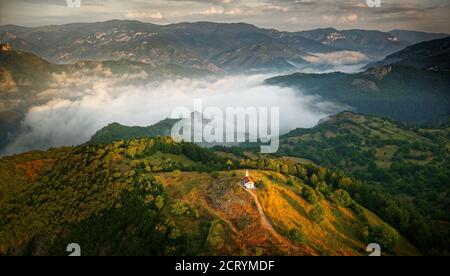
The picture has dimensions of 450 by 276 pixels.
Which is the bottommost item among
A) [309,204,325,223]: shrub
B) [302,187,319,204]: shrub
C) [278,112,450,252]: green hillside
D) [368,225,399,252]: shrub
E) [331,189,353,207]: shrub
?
[278,112,450,252]: green hillside

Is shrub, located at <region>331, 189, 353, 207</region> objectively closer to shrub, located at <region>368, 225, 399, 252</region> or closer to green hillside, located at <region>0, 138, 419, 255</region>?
green hillside, located at <region>0, 138, 419, 255</region>

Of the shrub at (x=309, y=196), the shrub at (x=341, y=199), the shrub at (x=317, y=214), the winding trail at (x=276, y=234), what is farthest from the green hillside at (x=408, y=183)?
the winding trail at (x=276, y=234)

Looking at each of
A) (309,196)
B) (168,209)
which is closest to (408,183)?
(309,196)

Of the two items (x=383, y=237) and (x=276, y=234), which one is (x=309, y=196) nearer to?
(x=383, y=237)

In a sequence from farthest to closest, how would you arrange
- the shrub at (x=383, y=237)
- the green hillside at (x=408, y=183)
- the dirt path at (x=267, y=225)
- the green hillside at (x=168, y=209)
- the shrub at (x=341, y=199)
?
the green hillside at (x=408, y=183) → the shrub at (x=341, y=199) → the shrub at (x=383, y=237) → the green hillside at (x=168, y=209) → the dirt path at (x=267, y=225)

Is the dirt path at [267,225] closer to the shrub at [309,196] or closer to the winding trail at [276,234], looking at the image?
the winding trail at [276,234]

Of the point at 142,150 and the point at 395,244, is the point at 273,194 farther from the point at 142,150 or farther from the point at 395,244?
the point at 142,150

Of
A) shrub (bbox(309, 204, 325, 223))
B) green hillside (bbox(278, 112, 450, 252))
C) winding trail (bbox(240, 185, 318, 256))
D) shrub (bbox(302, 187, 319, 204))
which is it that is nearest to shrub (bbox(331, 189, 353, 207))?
shrub (bbox(302, 187, 319, 204))

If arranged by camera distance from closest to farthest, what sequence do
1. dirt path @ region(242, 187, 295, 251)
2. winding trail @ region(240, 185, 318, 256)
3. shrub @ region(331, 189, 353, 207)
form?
winding trail @ region(240, 185, 318, 256), dirt path @ region(242, 187, 295, 251), shrub @ region(331, 189, 353, 207)

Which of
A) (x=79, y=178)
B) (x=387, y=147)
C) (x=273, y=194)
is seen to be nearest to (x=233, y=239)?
(x=273, y=194)
